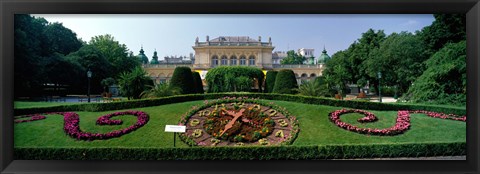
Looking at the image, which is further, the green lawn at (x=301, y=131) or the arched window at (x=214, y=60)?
the arched window at (x=214, y=60)

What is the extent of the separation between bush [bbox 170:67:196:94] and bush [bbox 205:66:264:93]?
4.86 m

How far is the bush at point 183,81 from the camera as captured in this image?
1694cm

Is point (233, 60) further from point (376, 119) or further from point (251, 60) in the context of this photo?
point (376, 119)

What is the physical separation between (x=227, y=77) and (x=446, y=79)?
1260 centimetres

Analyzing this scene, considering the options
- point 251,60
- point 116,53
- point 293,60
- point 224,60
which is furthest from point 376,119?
point 293,60

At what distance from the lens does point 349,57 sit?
33906 mm

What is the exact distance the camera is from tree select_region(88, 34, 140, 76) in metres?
33.8

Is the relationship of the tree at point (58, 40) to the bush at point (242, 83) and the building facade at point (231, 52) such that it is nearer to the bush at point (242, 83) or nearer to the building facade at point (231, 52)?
the building facade at point (231, 52)

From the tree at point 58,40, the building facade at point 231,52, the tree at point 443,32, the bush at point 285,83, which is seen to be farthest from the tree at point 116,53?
the tree at point 443,32

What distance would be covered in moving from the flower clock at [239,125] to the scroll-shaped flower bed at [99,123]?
1.51 metres
